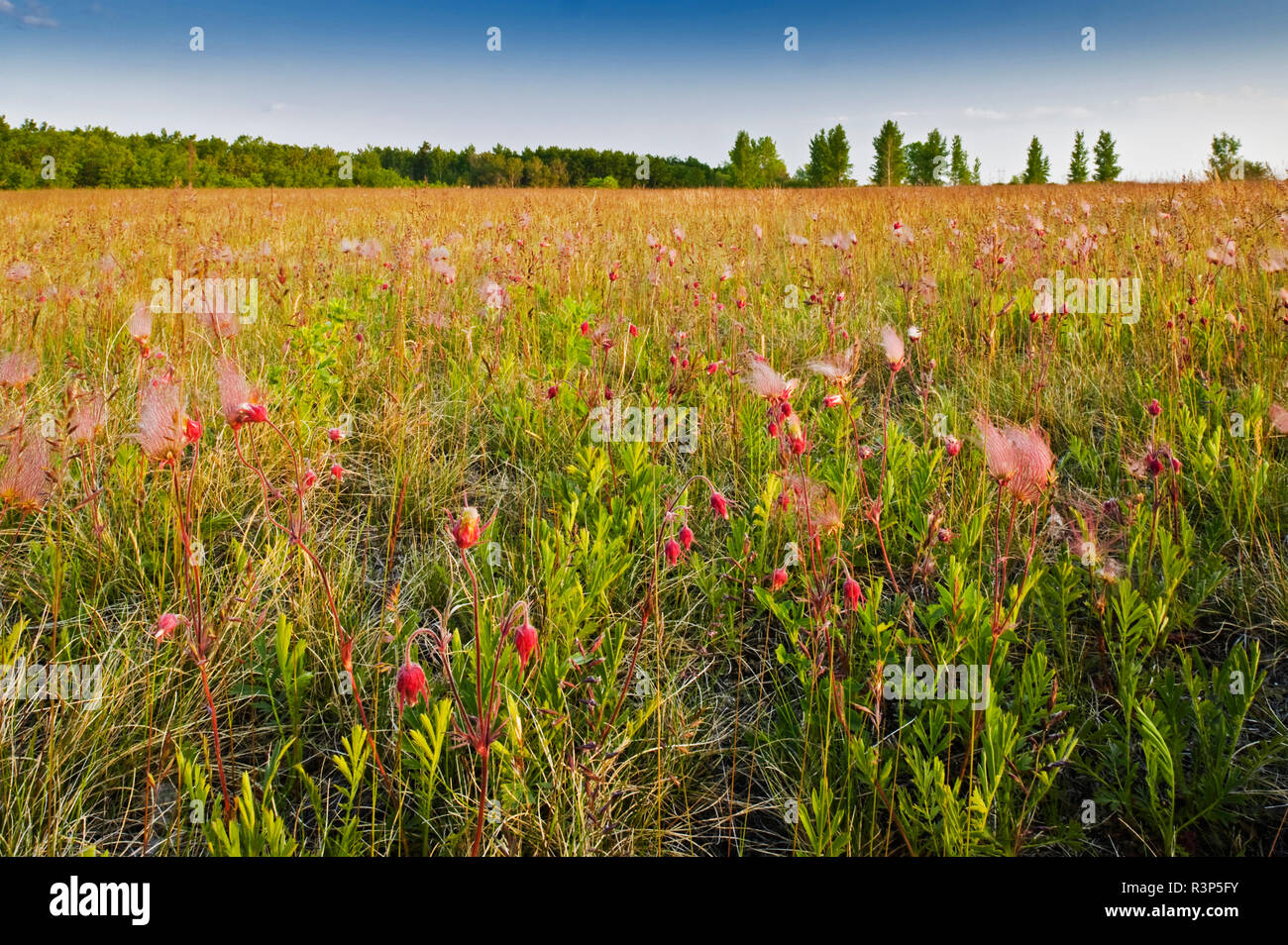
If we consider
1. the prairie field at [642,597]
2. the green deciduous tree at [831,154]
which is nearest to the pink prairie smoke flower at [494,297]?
the prairie field at [642,597]

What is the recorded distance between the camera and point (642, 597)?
7.63 ft

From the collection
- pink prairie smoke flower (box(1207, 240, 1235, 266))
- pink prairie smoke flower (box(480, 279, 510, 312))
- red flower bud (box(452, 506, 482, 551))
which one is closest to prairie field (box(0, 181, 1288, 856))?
red flower bud (box(452, 506, 482, 551))

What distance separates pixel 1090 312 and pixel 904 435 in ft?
6.42

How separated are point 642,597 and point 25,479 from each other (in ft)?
5.64

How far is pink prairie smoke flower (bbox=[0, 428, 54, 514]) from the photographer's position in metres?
1.96

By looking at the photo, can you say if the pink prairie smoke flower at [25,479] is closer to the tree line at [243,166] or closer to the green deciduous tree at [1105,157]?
the tree line at [243,166]

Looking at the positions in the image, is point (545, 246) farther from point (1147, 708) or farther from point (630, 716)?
point (1147, 708)

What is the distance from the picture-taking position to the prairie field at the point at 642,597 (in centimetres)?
161

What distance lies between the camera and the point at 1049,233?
6.54 m

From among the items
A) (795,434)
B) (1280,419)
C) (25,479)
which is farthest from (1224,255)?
(25,479)

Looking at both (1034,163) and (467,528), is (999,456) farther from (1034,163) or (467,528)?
(1034,163)

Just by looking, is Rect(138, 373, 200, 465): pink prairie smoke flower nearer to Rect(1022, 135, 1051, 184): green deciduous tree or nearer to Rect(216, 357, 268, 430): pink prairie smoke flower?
Rect(216, 357, 268, 430): pink prairie smoke flower

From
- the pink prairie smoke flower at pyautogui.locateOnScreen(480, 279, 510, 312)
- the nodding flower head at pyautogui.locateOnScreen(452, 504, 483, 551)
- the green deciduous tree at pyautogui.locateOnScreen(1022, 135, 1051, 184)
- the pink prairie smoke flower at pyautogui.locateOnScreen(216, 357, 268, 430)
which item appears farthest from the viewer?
the green deciduous tree at pyautogui.locateOnScreen(1022, 135, 1051, 184)

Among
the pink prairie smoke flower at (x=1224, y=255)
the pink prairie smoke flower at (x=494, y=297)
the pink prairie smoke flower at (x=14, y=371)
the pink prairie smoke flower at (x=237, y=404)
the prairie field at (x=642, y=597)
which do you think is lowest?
the prairie field at (x=642, y=597)
